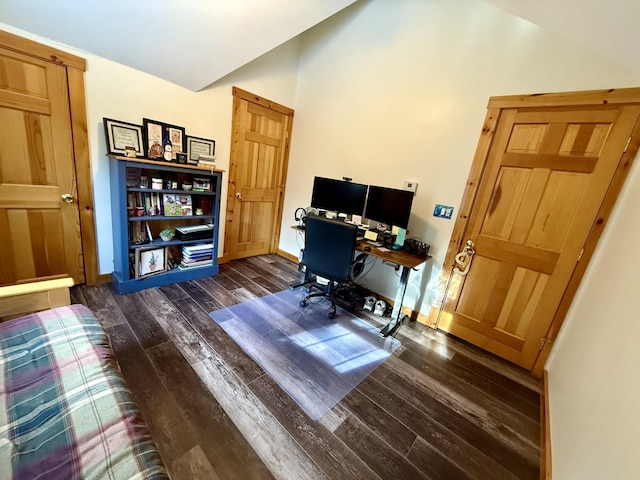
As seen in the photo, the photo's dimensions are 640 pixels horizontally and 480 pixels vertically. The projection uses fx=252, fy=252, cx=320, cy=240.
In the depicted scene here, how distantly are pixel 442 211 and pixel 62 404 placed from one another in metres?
2.74

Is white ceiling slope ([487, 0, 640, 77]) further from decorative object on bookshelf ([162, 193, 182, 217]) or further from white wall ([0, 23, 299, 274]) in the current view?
decorative object on bookshelf ([162, 193, 182, 217])

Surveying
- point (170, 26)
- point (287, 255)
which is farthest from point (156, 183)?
point (287, 255)

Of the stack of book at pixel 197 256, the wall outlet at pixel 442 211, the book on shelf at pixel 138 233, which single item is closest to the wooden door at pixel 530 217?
the wall outlet at pixel 442 211

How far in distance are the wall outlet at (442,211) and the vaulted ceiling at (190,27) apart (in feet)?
4.29

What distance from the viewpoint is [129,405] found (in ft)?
2.91

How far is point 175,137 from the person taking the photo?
253 centimetres

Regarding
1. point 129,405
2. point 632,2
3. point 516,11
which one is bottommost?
→ point 129,405

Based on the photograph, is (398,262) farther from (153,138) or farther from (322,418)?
(153,138)

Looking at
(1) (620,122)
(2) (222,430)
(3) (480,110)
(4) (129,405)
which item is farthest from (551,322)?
(4) (129,405)

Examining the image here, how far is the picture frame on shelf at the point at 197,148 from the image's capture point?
2.71 meters

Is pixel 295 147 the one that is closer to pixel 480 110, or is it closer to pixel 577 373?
pixel 480 110

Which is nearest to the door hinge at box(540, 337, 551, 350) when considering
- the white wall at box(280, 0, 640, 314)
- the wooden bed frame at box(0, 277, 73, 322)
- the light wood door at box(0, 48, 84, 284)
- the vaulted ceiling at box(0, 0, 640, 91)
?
the white wall at box(280, 0, 640, 314)

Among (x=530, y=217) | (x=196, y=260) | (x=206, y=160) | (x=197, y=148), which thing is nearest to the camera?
(x=530, y=217)

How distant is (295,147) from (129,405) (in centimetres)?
340
